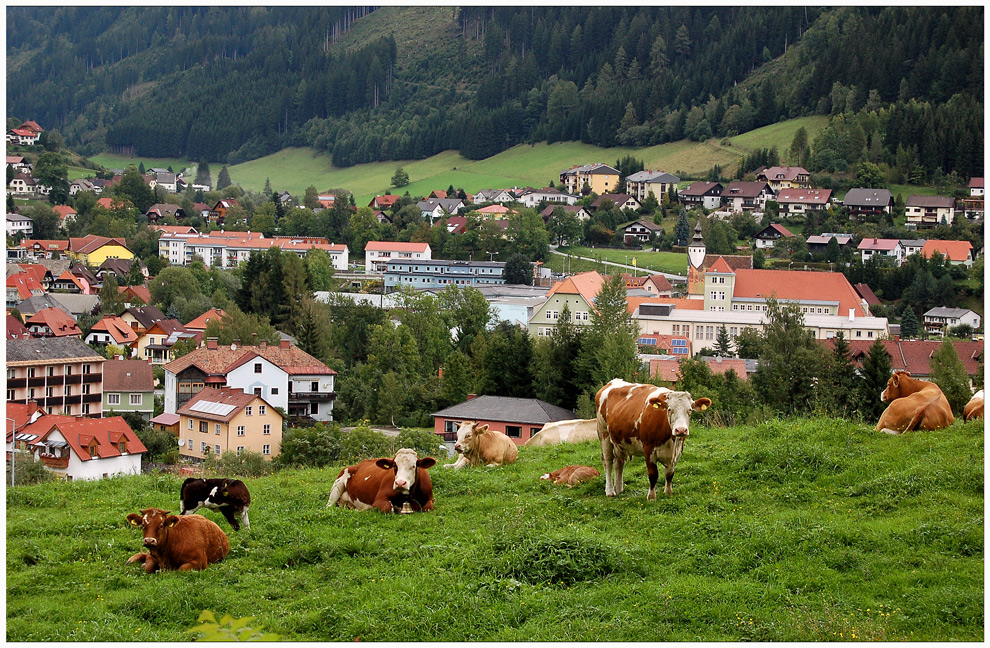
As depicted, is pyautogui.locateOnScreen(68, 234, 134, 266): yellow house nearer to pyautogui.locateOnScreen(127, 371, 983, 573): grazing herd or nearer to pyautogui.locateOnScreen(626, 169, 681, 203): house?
pyautogui.locateOnScreen(626, 169, 681, 203): house

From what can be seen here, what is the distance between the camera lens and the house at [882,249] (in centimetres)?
8919

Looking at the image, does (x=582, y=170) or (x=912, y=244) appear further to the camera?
(x=582, y=170)

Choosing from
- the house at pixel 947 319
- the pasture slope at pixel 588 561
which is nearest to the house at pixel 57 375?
the pasture slope at pixel 588 561

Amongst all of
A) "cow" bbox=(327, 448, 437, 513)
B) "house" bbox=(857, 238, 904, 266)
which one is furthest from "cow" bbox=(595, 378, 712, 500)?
"house" bbox=(857, 238, 904, 266)

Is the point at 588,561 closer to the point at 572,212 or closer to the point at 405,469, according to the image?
the point at 405,469

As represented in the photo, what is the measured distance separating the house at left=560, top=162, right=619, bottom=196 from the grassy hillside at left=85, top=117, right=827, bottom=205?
20.0 feet

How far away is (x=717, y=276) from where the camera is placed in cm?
7481

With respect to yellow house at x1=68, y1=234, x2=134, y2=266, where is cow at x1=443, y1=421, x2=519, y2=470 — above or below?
below

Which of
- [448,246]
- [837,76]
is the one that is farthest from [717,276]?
[837,76]

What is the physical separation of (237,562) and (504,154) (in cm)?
15883

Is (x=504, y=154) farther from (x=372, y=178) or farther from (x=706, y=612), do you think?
(x=706, y=612)

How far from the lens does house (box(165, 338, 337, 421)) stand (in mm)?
43250

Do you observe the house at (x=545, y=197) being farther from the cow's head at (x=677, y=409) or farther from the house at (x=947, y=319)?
the cow's head at (x=677, y=409)

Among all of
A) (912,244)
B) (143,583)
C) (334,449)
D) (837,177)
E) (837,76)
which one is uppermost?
(837,76)
